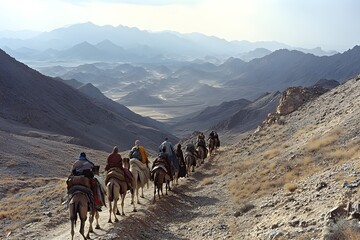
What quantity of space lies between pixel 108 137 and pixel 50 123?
13483 mm

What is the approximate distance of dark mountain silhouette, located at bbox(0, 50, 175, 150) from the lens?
80562mm

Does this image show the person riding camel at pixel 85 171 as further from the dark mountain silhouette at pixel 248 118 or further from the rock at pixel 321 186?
the dark mountain silhouette at pixel 248 118

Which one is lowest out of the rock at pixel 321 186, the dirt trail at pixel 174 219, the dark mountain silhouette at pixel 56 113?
the dirt trail at pixel 174 219

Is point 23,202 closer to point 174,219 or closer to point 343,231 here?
point 174,219

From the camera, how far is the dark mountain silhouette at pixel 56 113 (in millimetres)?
80562

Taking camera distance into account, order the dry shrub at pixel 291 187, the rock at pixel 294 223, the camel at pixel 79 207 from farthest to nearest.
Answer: the dry shrub at pixel 291 187, the camel at pixel 79 207, the rock at pixel 294 223

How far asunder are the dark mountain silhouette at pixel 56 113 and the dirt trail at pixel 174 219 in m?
49.7

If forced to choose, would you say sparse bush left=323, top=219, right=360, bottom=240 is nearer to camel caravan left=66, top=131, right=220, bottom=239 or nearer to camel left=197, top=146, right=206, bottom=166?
camel caravan left=66, top=131, right=220, bottom=239

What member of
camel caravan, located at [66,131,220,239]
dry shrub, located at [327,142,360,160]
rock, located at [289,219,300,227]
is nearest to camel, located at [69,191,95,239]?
camel caravan, located at [66,131,220,239]

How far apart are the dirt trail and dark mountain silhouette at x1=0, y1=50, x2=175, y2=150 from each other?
4966 cm

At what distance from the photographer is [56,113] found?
301ft

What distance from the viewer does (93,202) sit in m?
12.0

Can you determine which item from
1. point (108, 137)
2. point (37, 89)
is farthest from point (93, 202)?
point (37, 89)

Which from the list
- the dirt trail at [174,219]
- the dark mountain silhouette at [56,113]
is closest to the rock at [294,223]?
the dirt trail at [174,219]
